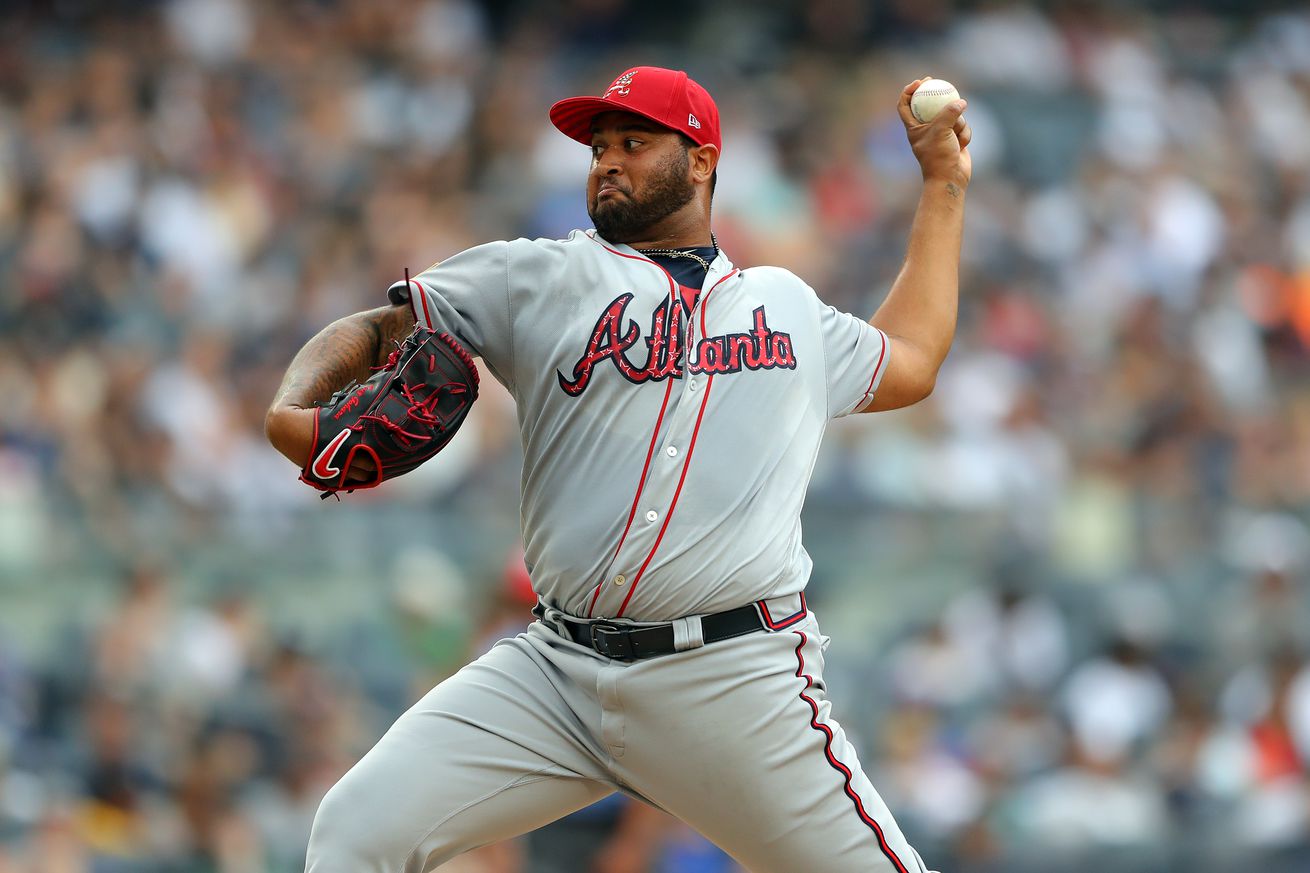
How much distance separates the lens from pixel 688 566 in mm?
3344

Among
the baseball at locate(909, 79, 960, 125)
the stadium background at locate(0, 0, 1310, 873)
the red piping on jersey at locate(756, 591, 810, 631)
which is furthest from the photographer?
the stadium background at locate(0, 0, 1310, 873)

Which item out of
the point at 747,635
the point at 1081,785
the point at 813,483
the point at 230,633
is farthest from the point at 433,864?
the point at 813,483

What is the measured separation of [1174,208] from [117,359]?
21.2ft

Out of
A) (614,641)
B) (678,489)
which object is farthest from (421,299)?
(614,641)

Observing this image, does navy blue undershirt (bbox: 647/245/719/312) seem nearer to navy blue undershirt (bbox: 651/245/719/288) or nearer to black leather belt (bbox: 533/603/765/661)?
navy blue undershirt (bbox: 651/245/719/288)

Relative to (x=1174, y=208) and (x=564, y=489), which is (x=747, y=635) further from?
(x=1174, y=208)

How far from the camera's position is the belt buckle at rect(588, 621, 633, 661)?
3.37m

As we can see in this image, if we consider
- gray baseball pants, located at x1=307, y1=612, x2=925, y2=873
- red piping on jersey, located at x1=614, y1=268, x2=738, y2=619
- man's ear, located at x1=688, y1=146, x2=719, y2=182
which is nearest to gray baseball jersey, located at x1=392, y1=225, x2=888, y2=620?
red piping on jersey, located at x1=614, y1=268, x2=738, y2=619

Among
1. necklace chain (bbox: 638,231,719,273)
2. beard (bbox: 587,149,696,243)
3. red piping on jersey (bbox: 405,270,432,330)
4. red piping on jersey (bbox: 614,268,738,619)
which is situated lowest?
red piping on jersey (bbox: 614,268,738,619)

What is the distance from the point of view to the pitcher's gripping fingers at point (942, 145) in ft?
12.8

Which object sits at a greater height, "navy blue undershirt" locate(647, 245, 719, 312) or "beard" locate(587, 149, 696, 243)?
"beard" locate(587, 149, 696, 243)

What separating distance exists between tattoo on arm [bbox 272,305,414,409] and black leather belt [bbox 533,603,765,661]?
2.10 feet

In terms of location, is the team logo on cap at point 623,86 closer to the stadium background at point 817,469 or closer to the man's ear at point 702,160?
the man's ear at point 702,160

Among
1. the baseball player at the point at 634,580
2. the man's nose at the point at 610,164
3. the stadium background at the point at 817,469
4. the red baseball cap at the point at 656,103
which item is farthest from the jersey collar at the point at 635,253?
the stadium background at the point at 817,469
